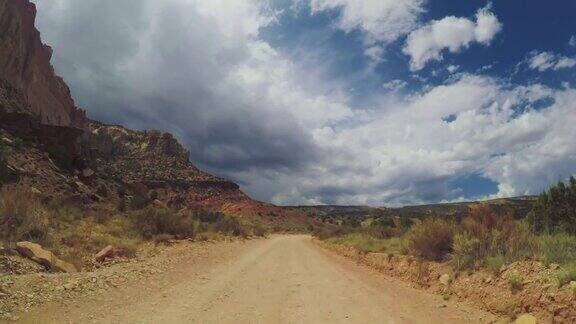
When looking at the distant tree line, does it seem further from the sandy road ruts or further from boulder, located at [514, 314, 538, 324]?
boulder, located at [514, 314, 538, 324]

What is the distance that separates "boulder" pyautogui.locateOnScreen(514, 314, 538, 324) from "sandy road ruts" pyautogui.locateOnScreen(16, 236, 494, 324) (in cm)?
80

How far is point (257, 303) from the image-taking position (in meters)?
10.1

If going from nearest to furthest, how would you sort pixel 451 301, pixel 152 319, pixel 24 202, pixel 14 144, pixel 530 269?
pixel 152 319, pixel 530 269, pixel 451 301, pixel 24 202, pixel 14 144

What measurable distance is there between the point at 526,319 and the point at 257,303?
5.06 m

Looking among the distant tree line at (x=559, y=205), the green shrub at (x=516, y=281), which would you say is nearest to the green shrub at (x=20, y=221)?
the green shrub at (x=516, y=281)

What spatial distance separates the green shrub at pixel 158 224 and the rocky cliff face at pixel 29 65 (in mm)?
32561

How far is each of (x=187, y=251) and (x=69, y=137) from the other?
870 inches

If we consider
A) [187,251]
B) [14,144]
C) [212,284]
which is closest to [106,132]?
[14,144]

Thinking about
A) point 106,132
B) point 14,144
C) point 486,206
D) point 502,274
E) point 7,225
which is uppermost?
point 106,132

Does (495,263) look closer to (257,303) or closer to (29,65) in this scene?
(257,303)

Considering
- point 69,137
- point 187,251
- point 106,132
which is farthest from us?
point 106,132

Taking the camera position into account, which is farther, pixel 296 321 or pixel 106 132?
pixel 106 132

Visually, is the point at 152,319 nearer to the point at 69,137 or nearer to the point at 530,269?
the point at 530,269

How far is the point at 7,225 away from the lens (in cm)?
1325
